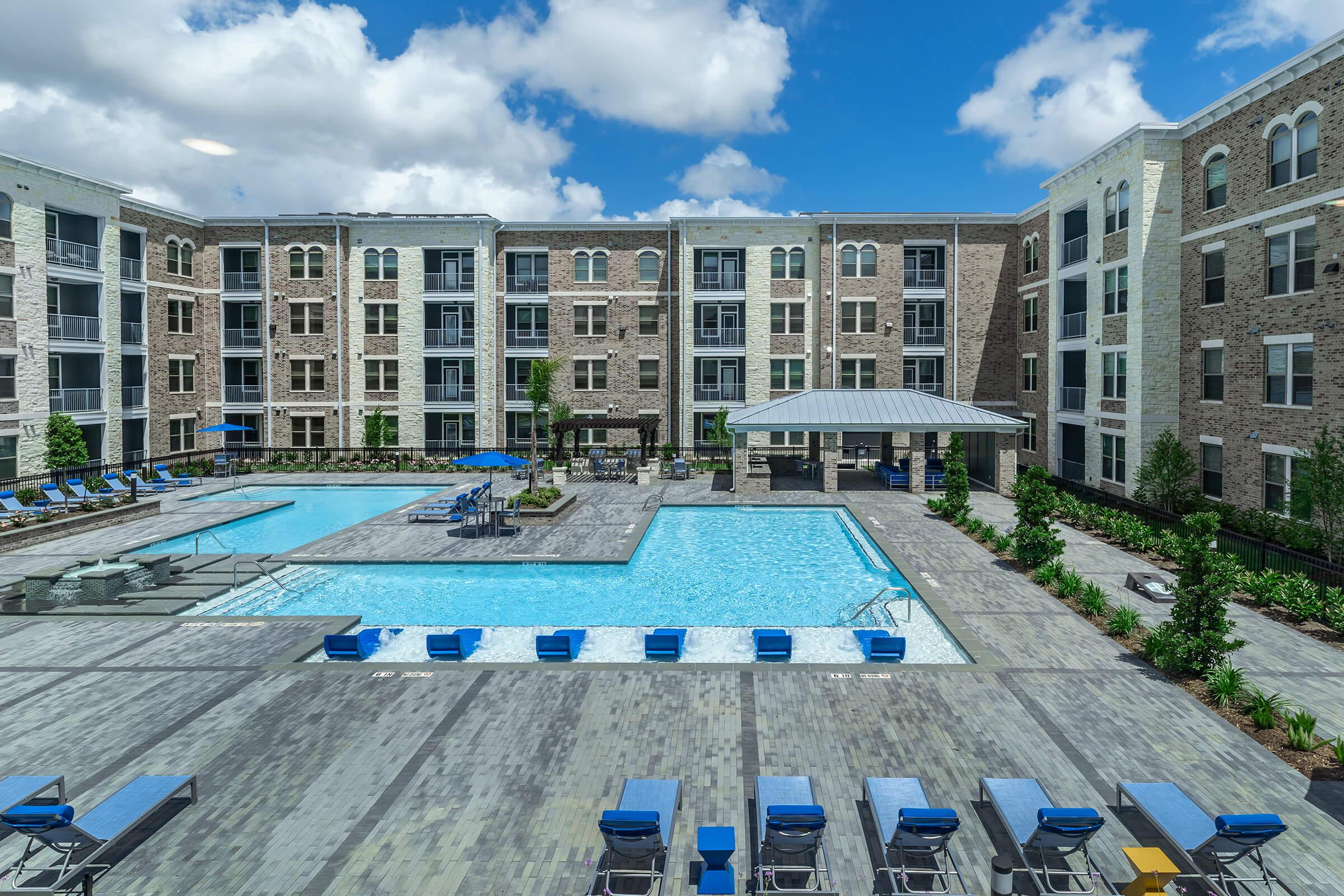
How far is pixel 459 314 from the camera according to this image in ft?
147

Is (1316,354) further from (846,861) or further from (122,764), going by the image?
(122,764)

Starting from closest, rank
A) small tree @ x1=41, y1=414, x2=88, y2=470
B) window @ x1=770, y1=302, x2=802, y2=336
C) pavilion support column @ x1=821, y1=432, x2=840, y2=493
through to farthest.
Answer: small tree @ x1=41, y1=414, x2=88, y2=470, pavilion support column @ x1=821, y1=432, x2=840, y2=493, window @ x1=770, y1=302, x2=802, y2=336

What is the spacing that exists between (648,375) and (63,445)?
27210mm

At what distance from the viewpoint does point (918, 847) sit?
7691mm

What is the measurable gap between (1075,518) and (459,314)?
33.1 metres

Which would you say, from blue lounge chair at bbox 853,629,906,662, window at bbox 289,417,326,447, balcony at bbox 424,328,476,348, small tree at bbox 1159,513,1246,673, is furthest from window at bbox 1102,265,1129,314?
window at bbox 289,417,326,447

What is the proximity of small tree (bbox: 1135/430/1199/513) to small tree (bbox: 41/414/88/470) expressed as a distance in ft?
136

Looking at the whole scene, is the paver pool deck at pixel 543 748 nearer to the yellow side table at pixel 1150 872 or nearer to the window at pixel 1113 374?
the yellow side table at pixel 1150 872

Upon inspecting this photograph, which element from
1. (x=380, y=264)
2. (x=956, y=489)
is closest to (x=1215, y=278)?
(x=956, y=489)

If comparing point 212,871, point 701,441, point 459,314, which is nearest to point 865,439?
point 701,441

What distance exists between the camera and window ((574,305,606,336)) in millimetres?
44938

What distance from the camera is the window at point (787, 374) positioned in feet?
145

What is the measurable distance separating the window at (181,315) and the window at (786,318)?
32.1 metres

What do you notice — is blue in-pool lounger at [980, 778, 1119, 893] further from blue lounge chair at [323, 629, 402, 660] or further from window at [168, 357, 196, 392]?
window at [168, 357, 196, 392]
